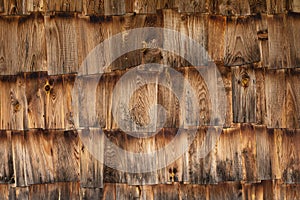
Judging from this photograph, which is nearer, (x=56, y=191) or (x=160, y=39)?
(x=160, y=39)

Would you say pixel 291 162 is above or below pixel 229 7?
below

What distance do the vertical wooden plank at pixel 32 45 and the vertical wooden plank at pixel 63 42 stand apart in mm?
52

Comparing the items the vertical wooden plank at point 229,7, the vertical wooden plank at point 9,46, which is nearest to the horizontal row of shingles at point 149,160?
the vertical wooden plank at point 9,46

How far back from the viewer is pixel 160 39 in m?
2.83

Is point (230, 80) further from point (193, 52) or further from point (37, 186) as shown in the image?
point (37, 186)

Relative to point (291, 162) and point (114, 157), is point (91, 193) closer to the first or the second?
point (114, 157)

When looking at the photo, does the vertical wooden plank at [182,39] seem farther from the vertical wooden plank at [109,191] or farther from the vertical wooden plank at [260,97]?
the vertical wooden plank at [109,191]

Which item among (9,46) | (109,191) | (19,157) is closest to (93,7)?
(9,46)

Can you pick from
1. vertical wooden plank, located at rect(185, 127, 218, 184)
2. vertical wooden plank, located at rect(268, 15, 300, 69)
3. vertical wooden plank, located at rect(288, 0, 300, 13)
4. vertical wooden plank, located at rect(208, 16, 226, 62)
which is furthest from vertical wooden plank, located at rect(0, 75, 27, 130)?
vertical wooden plank, located at rect(288, 0, 300, 13)

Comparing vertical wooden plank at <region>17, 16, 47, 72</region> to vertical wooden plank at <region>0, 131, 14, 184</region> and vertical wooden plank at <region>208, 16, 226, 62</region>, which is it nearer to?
vertical wooden plank at <region>0, 131, 14, 184</region>

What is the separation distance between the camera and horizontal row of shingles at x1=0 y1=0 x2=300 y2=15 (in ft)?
9.27

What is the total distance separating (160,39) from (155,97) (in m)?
0.35

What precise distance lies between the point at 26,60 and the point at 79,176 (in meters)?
0.79

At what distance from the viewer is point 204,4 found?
9.27 ft
